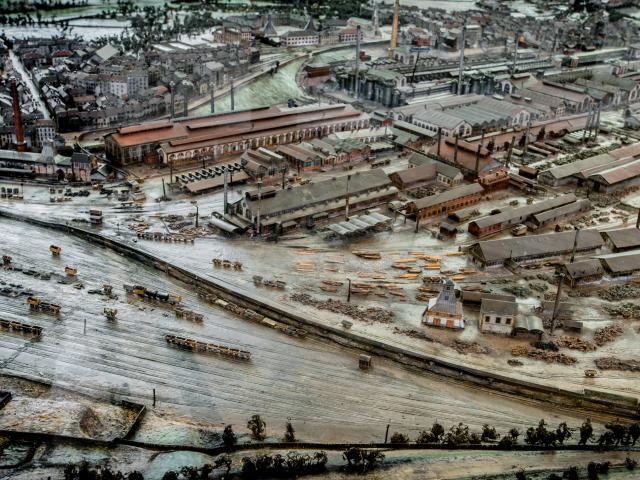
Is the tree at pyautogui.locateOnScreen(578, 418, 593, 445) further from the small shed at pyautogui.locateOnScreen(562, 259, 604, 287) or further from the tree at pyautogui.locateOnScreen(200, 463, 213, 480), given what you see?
the tree at pyautogui.locateOnScreen(200, 463, 213, 480)

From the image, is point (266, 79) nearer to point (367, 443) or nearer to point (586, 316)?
point (586, 316)

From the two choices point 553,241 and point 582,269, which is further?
point 553,241

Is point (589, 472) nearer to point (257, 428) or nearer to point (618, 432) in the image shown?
point (618, 432)

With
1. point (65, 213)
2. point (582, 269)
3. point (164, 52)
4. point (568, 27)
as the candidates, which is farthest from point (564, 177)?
point (568, 27)

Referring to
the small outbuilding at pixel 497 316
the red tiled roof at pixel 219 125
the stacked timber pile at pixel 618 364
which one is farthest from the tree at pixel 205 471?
the red tiled roof at pixel 219 125

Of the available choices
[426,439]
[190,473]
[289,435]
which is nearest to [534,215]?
[426,439]

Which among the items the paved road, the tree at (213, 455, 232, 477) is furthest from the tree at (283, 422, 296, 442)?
the paved road
